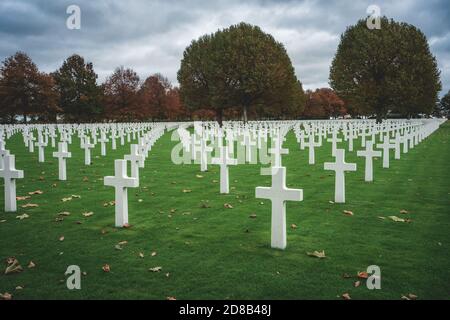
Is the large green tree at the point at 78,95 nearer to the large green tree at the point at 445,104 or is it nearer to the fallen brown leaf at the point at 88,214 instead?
the fallen brown leaf at the point at 88,214

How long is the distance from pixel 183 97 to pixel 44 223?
1913 inches

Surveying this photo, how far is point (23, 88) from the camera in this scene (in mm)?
57156

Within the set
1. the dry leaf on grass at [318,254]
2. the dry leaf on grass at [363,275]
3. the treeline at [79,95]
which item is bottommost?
the dry leaf on grass at [363,275]

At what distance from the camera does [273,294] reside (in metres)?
4.07

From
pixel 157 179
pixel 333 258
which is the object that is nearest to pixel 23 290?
pixel 333 258

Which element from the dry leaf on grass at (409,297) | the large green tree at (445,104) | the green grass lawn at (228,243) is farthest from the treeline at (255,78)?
the large green tree at (445,104)

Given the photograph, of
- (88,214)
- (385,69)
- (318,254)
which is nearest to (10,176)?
(88,214)

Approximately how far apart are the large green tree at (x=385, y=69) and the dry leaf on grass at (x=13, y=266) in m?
42.7

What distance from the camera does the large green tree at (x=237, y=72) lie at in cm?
4762

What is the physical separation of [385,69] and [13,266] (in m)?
44.7

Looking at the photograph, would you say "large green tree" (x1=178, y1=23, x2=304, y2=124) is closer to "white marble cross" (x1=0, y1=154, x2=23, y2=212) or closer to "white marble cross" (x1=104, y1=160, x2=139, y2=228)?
"white marble cross" (x1=0, y1=154, x2=23, y2=212)

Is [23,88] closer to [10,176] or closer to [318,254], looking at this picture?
[10,176]

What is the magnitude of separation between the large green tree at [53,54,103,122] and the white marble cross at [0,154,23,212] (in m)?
62.4

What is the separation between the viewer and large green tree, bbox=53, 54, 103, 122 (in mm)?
67125
